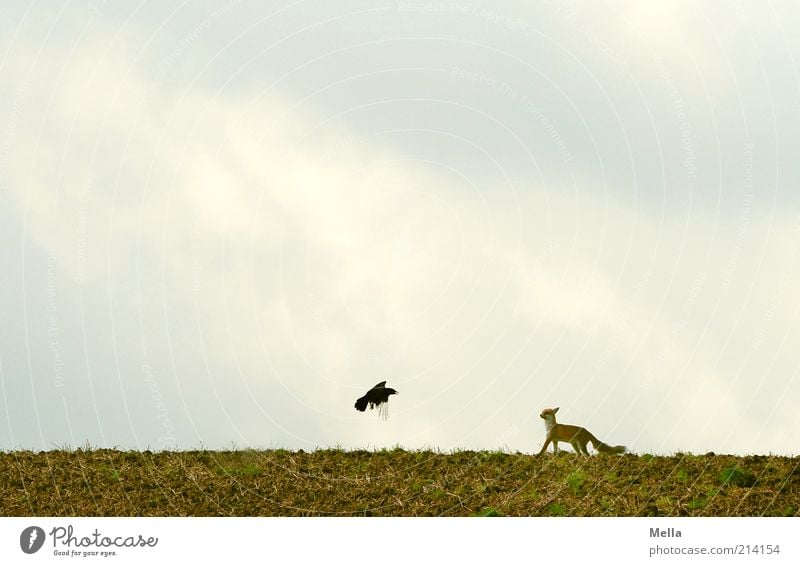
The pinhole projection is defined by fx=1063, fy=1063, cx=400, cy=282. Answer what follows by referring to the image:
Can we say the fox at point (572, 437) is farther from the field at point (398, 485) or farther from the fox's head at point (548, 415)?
the field at point (398, 485)

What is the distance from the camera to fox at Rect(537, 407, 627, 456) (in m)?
15.9

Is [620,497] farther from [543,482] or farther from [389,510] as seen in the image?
[389,510]

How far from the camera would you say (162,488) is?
15.3 m

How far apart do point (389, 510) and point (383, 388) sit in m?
1.90
